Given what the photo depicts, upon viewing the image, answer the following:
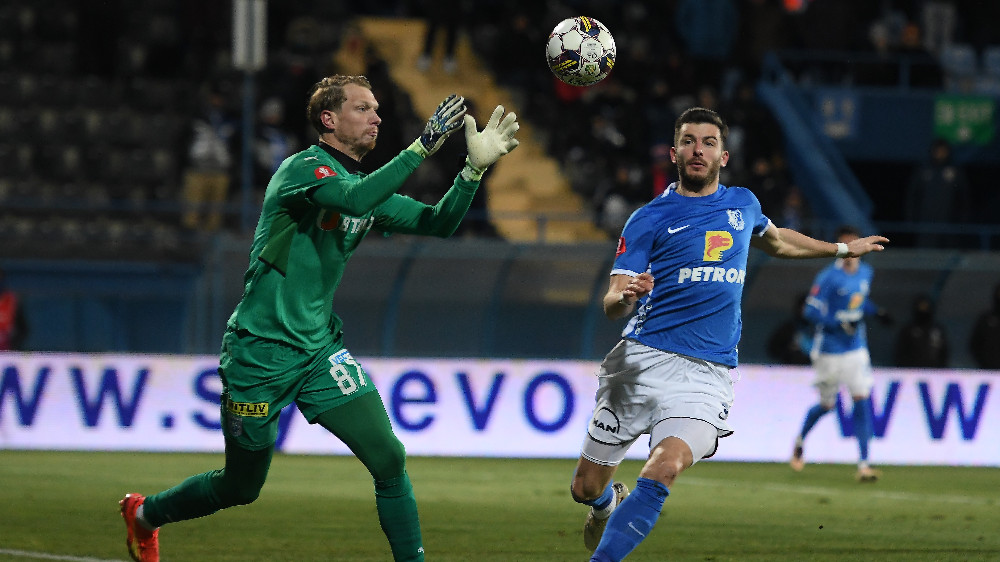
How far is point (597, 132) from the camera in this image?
22.4 meters

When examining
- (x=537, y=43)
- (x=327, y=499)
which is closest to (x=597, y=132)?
(x=537, y=43)

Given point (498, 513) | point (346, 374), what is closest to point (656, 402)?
point (346, 374)

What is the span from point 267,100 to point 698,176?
47.4 ft

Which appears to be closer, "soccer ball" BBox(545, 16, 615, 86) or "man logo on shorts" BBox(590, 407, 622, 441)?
"man logo on shorts" BBox(590, 407, 622, 441)

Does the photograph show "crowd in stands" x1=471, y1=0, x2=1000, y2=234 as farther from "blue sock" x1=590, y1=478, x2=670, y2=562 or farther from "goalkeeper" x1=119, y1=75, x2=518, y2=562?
"blue sock" x1=590, y1=478, x2=670, y2=562

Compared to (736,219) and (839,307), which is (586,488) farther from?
(839,307)

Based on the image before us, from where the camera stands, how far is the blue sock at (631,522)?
21.3ft

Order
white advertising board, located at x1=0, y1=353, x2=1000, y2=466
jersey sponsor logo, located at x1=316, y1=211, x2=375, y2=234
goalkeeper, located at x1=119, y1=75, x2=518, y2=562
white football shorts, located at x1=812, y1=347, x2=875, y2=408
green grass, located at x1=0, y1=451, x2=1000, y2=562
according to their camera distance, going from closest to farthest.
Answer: goalkeeper, located at x1=119, y1=75, x2=518, y2=562, jersey sponsor logo, located at x1=316, y1=211, x2=375, y2=234, green grass, located at x1=0, y1=451, x2=1000, y2=562, white football shorts, located at x1=812, y1=347, x2=875, y2=408, white advertising board, located at x1=0, y1=353, x2=1000, y2=466

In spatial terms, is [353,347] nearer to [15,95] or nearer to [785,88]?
[15,95]

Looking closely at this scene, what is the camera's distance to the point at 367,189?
6422mm

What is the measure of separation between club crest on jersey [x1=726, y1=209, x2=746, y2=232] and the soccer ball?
43.2 inches

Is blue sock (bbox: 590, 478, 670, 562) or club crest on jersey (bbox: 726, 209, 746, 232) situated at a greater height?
club crest on jersey (bbox: 726, 209, 746, 232)

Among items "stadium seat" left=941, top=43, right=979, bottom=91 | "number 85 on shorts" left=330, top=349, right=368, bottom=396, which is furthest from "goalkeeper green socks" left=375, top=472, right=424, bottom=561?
"stadium seat" left=941, top=43, right=979, bottom=91

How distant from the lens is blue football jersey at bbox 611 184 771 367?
7.19 m
